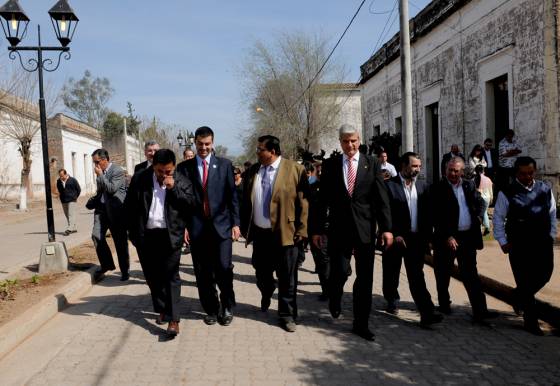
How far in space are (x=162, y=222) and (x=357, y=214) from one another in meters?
1.85

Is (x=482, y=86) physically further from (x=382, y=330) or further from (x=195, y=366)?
(x=195, y=366)

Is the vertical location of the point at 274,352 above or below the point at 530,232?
below

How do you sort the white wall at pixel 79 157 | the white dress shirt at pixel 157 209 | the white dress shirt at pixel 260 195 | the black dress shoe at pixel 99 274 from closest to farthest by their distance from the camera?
the white dress shirt at pixel 157 209, the white dress shirt at pixel 260 195, the black dress shoe at pixel 99 274, the white wall at pixel 79 157

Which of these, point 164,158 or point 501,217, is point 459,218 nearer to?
point 501,217

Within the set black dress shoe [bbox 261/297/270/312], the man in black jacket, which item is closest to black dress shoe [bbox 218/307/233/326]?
black dress shoe [bbox 261/297/270/312]

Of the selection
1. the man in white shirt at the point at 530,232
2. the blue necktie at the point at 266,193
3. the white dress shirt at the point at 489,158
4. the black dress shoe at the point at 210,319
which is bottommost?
the black dress shoe at the point at 210,319

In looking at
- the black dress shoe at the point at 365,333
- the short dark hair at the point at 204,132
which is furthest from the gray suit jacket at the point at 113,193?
the black dress shoe at the point at 365,333

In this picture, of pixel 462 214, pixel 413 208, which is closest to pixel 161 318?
pixel 413 208

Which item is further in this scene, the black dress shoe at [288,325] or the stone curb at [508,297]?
the stone curb at [508,297]

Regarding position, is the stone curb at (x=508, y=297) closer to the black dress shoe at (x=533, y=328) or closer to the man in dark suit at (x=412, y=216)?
the black dress shoe at (x=533, y=328)

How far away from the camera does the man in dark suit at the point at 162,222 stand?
5.25m

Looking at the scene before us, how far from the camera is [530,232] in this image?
5.16 m

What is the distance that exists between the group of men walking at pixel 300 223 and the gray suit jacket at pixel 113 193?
6.79ft

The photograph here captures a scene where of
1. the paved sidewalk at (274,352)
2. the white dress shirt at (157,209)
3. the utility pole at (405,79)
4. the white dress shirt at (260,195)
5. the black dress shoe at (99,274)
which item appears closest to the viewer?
the paved sidewalk at (274,352)
